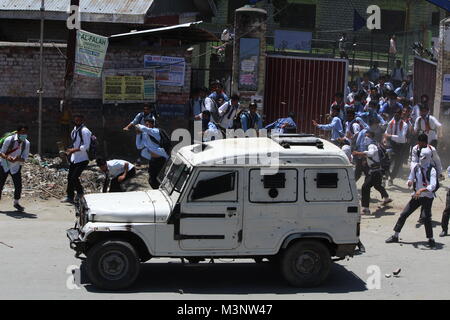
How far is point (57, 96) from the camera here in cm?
1761

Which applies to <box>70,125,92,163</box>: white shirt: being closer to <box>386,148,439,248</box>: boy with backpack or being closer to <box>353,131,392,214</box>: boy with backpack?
<box>353,131,392,214</box>: boy with backpack

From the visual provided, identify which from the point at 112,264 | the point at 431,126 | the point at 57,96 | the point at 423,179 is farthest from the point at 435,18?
the point at 112,264

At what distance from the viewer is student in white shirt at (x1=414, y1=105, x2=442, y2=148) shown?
17547 mm

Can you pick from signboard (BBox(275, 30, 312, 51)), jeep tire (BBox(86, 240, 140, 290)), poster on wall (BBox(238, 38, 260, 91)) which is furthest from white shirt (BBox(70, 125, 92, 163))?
signboard (BBox(275, 30, 312, 51))

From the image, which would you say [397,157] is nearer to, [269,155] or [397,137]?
[397,137]

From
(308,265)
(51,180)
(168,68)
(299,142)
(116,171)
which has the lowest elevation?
(308,265)

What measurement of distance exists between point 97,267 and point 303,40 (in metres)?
20.2

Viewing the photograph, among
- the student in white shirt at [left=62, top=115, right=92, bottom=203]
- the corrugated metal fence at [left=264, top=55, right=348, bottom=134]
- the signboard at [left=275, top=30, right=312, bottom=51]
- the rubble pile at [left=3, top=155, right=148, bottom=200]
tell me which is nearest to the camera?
the student in white shirt at [left=62, top=115, right=92, bottom=203]

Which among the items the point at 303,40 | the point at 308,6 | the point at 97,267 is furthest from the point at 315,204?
the point at 308,6

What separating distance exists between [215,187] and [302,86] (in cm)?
944

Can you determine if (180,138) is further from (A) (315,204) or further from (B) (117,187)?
(A) (315,204)

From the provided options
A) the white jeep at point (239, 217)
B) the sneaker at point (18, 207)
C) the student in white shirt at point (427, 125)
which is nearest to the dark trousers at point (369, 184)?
the student in white shirt at point (427, 125)

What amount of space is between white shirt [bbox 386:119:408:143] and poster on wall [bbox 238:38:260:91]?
3189 mm

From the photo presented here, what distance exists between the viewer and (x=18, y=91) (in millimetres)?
17516
